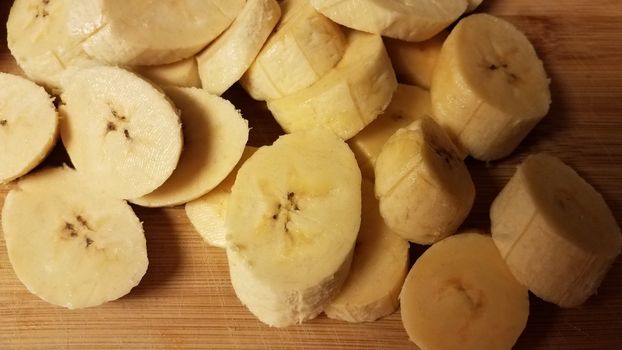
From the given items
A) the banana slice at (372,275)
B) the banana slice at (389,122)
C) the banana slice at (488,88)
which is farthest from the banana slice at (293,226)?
the banana slice at (488,88)

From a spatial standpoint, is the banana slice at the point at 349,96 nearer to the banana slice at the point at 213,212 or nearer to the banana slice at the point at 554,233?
the banana slice at the point at 213,212

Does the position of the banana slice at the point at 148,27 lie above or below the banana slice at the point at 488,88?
above

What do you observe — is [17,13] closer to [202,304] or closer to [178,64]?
[178,64]

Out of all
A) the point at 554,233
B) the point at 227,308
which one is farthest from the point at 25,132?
the point at 554,233

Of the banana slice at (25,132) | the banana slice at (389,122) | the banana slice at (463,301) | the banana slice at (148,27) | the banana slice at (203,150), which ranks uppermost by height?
the banana slice at (148,27)

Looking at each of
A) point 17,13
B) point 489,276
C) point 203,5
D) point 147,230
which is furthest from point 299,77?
point 17,13

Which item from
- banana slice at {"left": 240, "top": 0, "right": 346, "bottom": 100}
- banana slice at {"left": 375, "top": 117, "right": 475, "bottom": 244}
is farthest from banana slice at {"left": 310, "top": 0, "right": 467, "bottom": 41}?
banana slice at {"left": 375, "top": 117, "right": 475, "bottom": 244}
